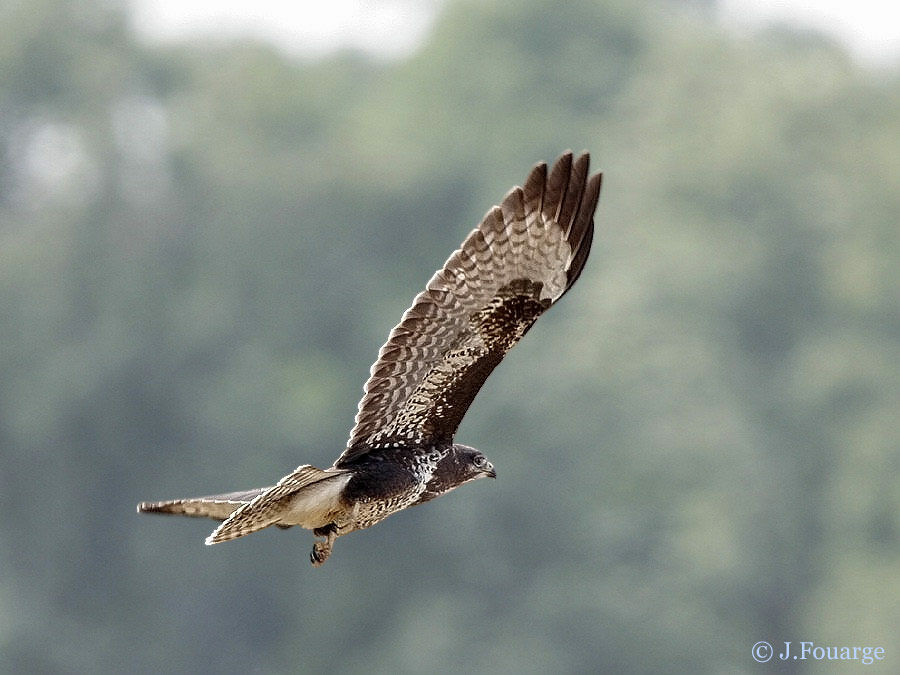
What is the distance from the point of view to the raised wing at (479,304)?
7016 millimetres

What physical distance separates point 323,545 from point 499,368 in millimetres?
25361

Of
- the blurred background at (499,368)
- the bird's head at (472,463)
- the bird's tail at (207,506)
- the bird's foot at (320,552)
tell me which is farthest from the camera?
the blurred background at (499,368)

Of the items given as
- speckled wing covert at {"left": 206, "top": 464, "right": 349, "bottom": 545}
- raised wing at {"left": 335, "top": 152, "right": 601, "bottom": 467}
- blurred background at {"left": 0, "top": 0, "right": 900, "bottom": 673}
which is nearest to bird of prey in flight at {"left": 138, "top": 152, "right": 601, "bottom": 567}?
raised wing at {"left": 335, "top": 152, "right": 601, "bottom": 467}

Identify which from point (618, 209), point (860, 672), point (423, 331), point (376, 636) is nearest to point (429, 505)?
point (376, 636)

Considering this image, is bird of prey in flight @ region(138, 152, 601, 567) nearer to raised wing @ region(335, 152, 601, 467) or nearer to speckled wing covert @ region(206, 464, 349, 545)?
raised wing @ region(335, 152, 601, 467)

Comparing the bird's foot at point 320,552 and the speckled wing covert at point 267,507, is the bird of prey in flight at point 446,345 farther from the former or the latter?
the speckled wing covert at point 267,507

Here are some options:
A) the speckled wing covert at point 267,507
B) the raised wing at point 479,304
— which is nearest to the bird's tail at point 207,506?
the speckled wing covert at point 267,507

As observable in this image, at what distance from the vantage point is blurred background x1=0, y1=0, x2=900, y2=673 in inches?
1229

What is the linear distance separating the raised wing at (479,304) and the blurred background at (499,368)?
72.3ft

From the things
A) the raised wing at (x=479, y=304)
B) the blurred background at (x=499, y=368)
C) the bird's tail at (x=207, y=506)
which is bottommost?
the bird's tail at (x=207, y=506)

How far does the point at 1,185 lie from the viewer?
130ft

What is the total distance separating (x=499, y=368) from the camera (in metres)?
32.2

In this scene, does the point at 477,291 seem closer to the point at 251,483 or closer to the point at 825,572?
the point at 251,483

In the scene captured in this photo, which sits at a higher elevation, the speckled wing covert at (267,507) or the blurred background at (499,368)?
the blurred background at (499,368)
